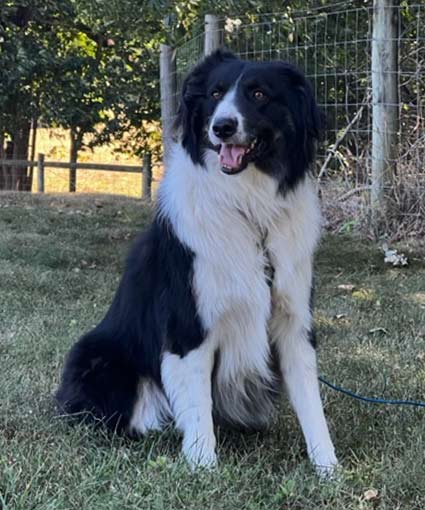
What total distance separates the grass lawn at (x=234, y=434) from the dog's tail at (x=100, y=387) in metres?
0.08

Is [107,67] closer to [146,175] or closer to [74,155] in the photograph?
[146,175]

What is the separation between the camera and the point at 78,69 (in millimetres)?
15039

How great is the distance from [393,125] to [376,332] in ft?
10.0

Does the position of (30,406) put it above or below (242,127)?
below

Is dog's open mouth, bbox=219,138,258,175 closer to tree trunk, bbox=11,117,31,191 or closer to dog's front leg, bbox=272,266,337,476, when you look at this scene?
dog's front leg, bbox=272,266,337,476

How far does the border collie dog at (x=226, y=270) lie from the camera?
8.49 feet

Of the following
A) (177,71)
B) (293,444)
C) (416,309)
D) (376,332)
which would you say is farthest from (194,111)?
(177,71)

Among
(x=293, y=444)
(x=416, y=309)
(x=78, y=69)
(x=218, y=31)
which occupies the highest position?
(x=78, y=69)

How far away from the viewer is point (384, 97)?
679 centimetres

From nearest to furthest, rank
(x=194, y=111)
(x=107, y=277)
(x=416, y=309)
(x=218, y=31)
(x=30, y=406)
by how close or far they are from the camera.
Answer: (x=194, y=111) → (x=30, y=406) → (x=416, y=309) → (x=107, y=277) → (x=218, y=31)

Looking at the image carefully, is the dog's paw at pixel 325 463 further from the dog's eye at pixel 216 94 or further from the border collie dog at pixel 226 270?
the dog's eye at pixel 216 94

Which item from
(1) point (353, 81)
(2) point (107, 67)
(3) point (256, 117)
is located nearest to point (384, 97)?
(1) point (353, 81)

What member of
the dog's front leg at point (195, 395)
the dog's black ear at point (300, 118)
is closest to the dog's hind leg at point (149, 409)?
the dog's front leg at point (195, 395)

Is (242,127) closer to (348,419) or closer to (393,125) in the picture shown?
(348,419)
